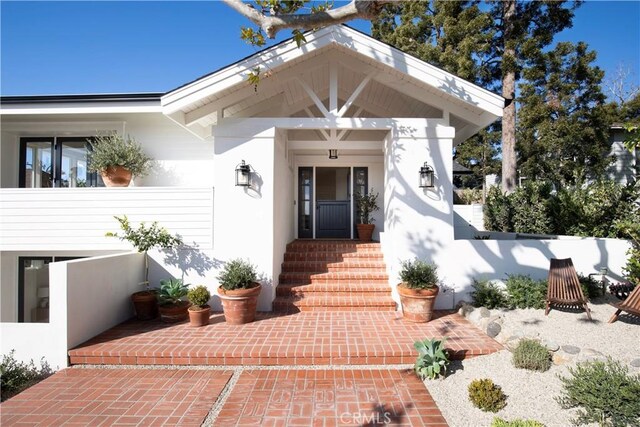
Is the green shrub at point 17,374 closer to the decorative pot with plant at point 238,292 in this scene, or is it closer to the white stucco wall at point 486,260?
the decorative pot with plant at point 238,292

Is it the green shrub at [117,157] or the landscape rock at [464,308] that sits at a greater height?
the green shrub at [117,157]

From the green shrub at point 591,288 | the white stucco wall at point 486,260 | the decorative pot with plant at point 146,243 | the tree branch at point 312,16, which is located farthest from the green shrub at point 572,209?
the decorative pot with plant at point 146,243

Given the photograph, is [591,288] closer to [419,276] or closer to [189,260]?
[419,276]

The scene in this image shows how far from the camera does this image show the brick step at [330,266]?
277 inches

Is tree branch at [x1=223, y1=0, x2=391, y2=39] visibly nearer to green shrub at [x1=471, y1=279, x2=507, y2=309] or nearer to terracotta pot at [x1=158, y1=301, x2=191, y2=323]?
terracotta pot at [x1=158, y1=301, x2=191, y2=323]

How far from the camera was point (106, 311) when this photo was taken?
5.20 m

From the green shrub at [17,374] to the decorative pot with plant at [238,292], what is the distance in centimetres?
242

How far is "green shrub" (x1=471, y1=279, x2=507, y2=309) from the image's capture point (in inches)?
225

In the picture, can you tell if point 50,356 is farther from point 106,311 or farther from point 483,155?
point 483,155

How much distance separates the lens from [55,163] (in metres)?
8.09

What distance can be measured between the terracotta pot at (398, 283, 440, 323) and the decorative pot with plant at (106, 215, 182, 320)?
14.4 feet

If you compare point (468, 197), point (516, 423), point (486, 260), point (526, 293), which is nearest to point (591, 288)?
point (526, 293)

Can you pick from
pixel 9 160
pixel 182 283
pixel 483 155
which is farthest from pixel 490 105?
pixel 483 155

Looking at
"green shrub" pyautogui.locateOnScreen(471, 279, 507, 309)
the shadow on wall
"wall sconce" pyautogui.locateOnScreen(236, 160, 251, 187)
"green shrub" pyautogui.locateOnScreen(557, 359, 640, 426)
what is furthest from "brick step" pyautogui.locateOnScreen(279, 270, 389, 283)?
"green shrub" pyautogui.locateOnScreen(557, 359, 640, 426)
